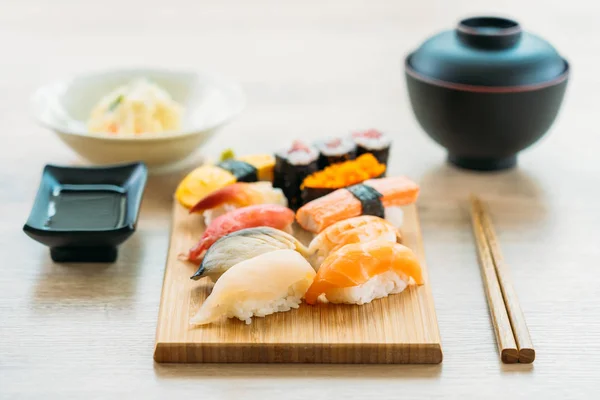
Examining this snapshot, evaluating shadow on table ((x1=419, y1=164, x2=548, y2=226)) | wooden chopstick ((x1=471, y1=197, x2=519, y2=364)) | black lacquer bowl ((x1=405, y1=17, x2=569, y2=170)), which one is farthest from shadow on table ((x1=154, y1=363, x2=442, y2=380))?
black lacquer bowl ((x1=405, y1=17, x2=569, y2=170))

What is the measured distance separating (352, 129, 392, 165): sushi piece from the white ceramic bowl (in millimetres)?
340

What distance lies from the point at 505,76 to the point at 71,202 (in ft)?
3.47

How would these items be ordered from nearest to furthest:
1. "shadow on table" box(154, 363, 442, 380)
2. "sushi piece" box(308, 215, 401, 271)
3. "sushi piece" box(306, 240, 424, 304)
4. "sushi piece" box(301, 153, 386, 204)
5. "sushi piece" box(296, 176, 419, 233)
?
"shadow on table" box(154, 363, 442, 380), "sushi piece" box(306, 240, 424, 304), "sushi piece" box(308, 215, 401, 271), "sushi piece" box(296, 176, 419, 233), "sushi piece" box(301, 153, 386, 204)

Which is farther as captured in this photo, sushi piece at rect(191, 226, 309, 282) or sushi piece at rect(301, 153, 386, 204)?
sushi piece at rect(301, 153, 386, 204)

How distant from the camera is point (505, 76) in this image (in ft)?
6.86

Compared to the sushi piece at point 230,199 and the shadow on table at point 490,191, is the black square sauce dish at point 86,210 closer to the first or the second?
the sushi piece at point 230,199

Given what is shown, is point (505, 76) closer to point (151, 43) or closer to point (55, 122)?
point (55, 122)

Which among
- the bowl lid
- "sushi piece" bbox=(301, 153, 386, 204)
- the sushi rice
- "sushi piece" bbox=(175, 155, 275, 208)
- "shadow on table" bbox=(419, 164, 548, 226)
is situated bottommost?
"shadow on table" bbox=(419, 164, 548, 226)

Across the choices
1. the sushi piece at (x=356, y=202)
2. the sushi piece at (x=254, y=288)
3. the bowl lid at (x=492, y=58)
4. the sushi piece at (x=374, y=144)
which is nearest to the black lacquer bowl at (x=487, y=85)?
the bowl lid at (x=492, y=58)

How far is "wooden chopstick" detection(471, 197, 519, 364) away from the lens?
1562mm

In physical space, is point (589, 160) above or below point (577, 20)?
above

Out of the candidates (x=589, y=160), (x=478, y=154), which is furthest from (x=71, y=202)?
(x=589, y=160)

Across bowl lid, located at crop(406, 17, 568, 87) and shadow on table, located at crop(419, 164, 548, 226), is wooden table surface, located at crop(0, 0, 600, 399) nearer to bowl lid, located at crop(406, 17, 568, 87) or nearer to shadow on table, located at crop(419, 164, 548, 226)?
shadow on table, located at crop(419, 164, 548, 226)

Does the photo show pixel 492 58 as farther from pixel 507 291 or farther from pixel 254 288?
pixel 254 288
